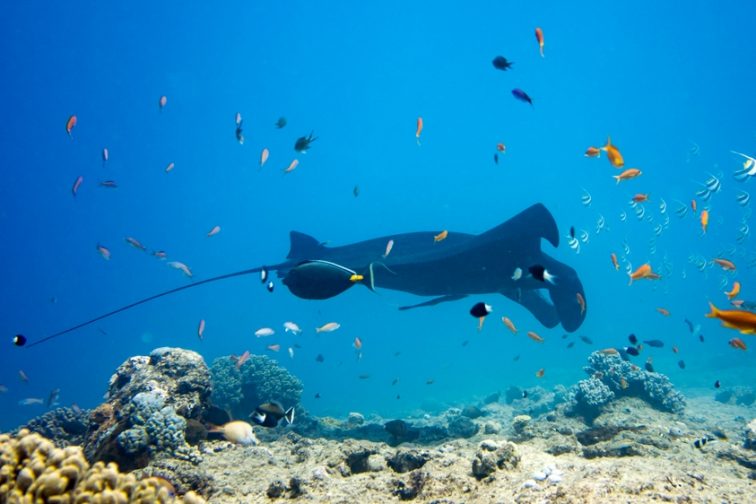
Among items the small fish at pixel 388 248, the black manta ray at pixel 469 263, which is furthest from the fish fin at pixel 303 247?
the small fish at pixel 388 248

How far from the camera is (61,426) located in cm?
892

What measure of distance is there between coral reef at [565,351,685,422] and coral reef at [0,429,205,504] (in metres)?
8.75

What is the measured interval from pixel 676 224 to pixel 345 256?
139 metres

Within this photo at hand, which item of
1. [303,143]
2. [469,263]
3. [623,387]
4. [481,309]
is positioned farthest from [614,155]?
[303,143]

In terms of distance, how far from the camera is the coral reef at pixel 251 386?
12789mm

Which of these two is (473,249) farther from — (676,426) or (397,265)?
(676,426)

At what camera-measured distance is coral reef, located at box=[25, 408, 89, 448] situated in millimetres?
8538

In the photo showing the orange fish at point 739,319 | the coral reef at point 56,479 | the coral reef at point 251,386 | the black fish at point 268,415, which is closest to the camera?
the coral reef at point 56,479

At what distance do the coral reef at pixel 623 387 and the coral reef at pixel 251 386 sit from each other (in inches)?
317

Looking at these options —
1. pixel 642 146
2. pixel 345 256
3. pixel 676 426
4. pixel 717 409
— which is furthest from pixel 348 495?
pixel 642 146

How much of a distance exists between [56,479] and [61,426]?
8.58 m

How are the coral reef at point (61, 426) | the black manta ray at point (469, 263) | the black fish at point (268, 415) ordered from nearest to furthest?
the black fish at point (268, 415) → the black manta ray at point (469, 263) → the coral reef at point (61, 426)

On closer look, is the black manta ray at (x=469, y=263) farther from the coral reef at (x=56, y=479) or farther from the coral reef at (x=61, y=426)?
the coral reef at (x=56, y=479)

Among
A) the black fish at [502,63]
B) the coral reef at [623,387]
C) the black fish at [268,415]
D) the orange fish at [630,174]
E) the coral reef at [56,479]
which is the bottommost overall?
the coral reef at [56,479]
